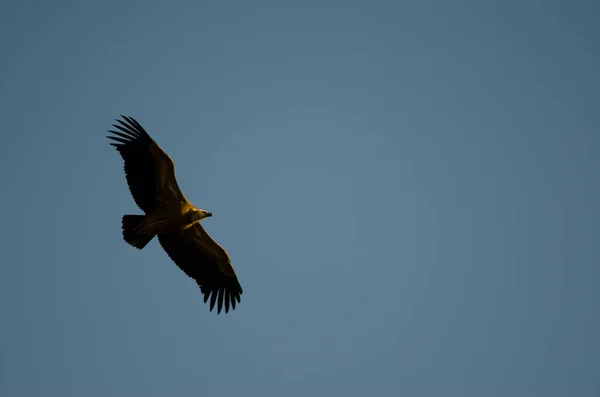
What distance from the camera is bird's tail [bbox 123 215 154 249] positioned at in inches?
863

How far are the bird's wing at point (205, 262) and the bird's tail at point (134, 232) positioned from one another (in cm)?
176

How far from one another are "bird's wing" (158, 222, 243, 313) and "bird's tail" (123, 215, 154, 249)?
5.77ft

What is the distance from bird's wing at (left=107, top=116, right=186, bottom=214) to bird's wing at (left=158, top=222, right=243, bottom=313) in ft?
7.14

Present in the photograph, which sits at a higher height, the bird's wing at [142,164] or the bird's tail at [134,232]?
the bird's wing at [142,164]

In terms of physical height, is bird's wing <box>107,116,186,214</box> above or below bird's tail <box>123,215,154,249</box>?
above

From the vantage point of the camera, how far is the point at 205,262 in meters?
24.5

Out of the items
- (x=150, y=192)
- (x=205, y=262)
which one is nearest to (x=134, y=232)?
(x=150, y=192)

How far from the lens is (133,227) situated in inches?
867

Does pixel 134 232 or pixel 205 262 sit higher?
pixel 205 262

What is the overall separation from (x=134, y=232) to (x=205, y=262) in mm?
3413

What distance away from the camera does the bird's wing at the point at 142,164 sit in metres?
22.0

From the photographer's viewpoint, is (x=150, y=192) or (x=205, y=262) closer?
(x=150, y=192)

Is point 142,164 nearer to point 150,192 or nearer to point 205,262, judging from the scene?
point 150,192

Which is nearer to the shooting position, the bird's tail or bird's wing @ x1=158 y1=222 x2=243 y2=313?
the bird's tail
